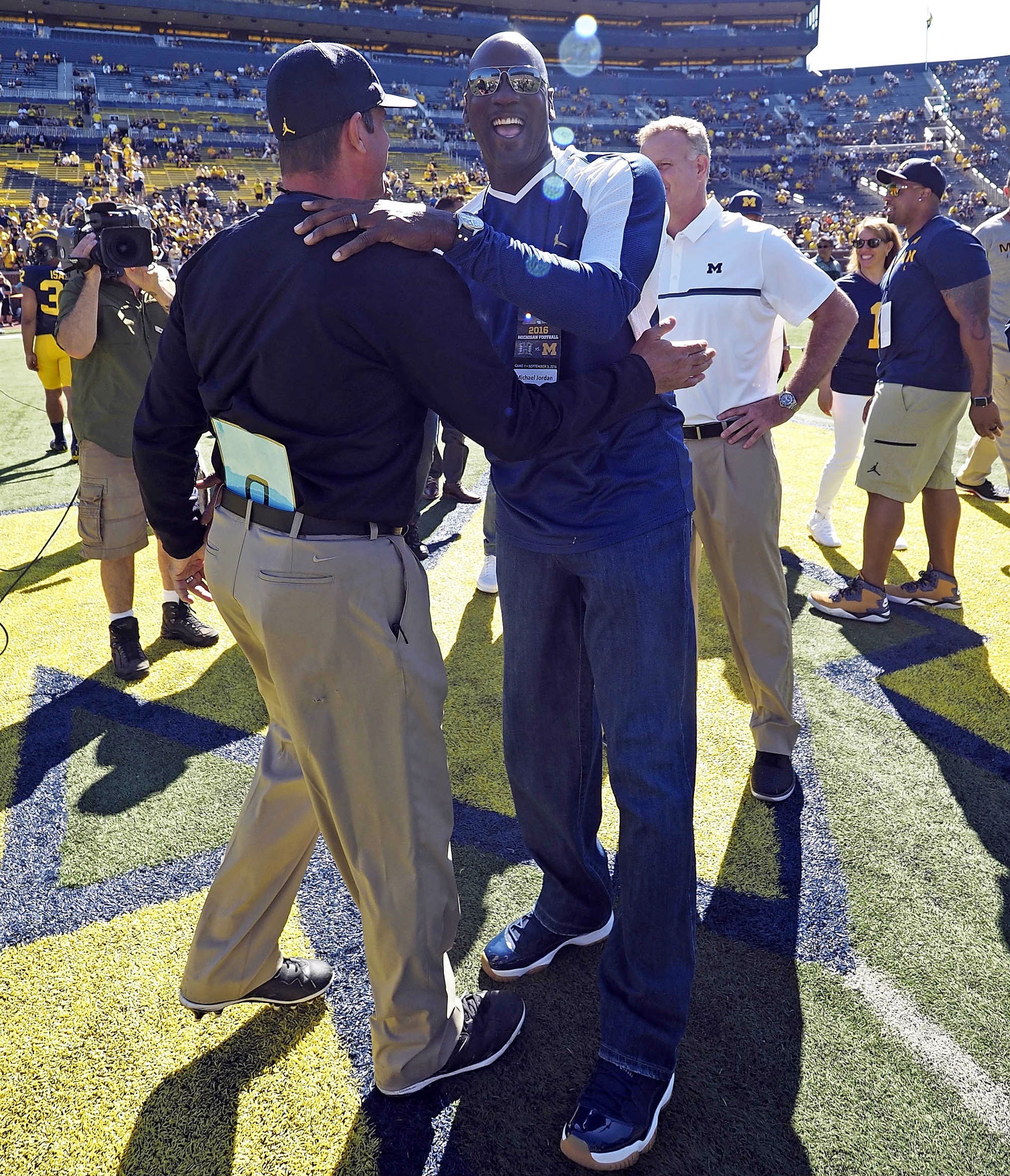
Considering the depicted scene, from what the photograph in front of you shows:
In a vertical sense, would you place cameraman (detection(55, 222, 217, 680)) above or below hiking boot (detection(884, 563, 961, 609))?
above

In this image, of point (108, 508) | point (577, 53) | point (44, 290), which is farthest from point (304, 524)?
point (577, 53)

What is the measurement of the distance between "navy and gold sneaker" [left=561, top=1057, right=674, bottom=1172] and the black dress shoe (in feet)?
4.10

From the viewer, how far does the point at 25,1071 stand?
74.5 inches

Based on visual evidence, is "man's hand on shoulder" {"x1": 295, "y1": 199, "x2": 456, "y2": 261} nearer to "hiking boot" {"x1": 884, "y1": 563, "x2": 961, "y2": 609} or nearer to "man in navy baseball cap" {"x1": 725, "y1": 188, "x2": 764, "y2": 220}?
"hiking boot" {"x1": 884, "y1": 563, "x2": 961, "y2": 609}

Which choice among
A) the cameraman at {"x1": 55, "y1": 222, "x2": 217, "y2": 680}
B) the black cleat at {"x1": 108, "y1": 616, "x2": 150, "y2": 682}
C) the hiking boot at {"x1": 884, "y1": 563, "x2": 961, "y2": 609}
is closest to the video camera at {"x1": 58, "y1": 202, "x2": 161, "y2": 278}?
the cameraman at {"x1": 55, "y1": 222, "x2": 217, "y2": 680}

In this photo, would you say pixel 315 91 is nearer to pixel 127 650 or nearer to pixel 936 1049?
pixel 936 1049

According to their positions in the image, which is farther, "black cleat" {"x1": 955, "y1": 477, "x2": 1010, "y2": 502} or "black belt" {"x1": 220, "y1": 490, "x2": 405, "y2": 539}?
"black cleat" {"x1": 955, "y1": 477, "x2": 1010, "y2": 502}

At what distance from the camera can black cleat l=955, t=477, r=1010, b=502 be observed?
6.20 metres

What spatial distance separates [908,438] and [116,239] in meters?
3.87

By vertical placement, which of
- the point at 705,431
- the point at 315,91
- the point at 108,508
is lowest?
the point at 108,508

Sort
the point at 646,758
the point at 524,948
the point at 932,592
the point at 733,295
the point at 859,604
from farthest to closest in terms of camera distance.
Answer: the point at 932,592 < the point at 859,604 < the point at 733,295 < the point at 524,948 < the point at 646,758

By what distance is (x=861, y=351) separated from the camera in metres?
5.40

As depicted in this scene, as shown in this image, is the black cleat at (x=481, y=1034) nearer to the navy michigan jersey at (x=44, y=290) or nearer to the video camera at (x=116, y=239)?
the video camera at (x=116, y=239)

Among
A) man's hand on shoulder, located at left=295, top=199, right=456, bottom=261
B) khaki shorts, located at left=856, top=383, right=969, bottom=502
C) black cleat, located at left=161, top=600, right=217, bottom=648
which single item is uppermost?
man's hand on shoulder, located at left=295, top=199, right=456, bottom=261
